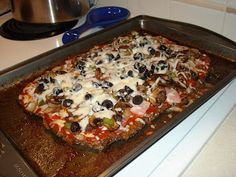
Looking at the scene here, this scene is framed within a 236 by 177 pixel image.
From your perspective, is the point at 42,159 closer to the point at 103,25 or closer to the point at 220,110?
the point at 220,110

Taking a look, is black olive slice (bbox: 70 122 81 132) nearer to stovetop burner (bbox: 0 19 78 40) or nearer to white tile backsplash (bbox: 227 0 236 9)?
stovetop burner (bbox: 0 19 78 40)

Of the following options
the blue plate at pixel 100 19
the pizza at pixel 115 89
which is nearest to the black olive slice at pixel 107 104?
the pizza at pixel 115 89

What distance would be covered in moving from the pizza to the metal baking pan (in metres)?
0.03

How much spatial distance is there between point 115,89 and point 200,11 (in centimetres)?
47

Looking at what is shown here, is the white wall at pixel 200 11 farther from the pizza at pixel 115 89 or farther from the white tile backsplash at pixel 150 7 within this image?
the pizza at pixel 115 89

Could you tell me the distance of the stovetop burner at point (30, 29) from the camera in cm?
121

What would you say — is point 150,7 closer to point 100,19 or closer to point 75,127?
point 100,19

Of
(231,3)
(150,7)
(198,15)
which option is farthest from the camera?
(150,7)

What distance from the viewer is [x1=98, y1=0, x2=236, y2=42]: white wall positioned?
102 centimetres

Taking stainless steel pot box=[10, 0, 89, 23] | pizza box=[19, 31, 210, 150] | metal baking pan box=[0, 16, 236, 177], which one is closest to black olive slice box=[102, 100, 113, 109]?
pizza box=[19, 31, 210, 150]

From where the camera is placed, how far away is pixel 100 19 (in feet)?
4.19

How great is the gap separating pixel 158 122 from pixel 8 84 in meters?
0.52

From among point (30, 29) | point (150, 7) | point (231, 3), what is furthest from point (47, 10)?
point (231, 3)

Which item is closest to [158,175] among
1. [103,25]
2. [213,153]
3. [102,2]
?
[213,153]
